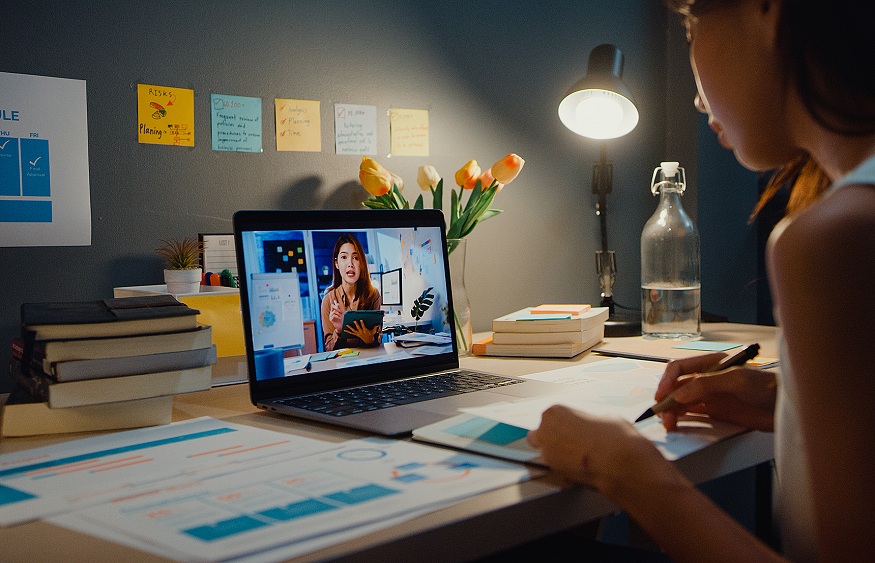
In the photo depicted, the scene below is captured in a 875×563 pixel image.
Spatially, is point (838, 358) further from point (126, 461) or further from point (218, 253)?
point (218, 253)

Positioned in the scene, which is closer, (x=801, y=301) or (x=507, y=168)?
(x=801, y=301)

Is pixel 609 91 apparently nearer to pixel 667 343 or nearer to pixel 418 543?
pixel 667 343

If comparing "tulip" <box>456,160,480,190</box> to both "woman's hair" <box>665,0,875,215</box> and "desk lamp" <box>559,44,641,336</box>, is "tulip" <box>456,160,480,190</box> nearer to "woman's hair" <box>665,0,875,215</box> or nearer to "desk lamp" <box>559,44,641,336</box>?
"desk lamp" <box>559,44,641,336</box>

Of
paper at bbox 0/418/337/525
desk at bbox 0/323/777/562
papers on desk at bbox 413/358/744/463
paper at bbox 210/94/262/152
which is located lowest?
desk at bbox 0/323/777/562

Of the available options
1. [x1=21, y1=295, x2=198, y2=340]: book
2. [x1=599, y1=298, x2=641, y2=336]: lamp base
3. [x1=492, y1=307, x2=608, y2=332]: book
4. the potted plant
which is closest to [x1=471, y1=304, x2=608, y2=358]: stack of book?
[x1=492, y1=307, x2=608, y2=332]: book

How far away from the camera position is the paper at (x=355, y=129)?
1651mm

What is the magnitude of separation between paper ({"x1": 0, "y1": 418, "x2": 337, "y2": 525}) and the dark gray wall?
0.48 m

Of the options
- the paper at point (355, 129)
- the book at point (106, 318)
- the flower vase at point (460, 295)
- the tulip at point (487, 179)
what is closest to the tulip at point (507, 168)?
the tulip at point (487, 179)

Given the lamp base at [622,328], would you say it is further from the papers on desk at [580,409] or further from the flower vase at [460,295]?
the papers on desk at [580,409]

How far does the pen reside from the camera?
959 millimetres

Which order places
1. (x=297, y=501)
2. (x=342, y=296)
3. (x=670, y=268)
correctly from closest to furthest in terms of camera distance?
1. (x=297, y=501)
2. (x=342, y=296)
3. (x=670, y=268)

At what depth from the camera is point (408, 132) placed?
5.77 feet

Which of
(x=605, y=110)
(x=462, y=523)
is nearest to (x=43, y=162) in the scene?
(x=462, y=523)

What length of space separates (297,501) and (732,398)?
1.79 feet
